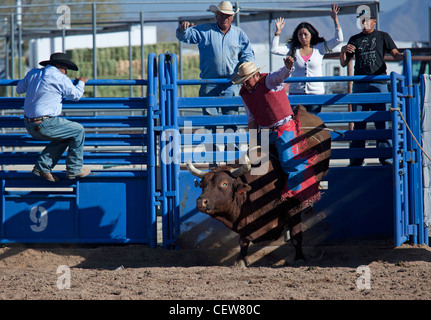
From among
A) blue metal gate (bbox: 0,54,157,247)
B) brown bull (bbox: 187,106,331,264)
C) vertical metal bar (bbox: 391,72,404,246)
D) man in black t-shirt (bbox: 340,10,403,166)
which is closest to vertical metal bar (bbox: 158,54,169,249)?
blue metal gate (bbox: 0,54,157,247)

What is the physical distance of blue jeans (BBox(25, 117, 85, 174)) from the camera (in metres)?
7.09

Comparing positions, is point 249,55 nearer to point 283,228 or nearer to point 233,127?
point 233,127

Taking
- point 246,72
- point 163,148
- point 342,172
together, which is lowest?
point 342,172

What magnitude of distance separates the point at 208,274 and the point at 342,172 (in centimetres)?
220

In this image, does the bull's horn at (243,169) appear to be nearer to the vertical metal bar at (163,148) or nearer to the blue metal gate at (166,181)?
the blue metal gate at (166,181)

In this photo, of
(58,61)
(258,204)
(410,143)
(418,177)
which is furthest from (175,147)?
(418,177)

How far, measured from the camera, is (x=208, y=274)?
6180 millimetres

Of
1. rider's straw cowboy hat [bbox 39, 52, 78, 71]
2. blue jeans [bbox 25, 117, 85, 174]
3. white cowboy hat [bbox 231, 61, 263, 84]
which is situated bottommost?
blue jeans [bbox 25, 117, 85, 174]

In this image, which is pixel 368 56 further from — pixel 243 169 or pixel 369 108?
pixel 243 169

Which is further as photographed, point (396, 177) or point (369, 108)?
point (369, 108)

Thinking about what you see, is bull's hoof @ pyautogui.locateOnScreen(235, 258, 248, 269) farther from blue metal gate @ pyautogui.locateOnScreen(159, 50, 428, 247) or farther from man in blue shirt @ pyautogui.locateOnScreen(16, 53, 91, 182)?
man in blue shirt @ pyautogui.locateOnScreen(16, 53, 91, 182)

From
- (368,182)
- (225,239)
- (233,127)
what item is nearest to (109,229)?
(225,239)

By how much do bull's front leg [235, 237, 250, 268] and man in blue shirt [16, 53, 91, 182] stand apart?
2.04 m

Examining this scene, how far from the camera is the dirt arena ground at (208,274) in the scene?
539 centimetres
